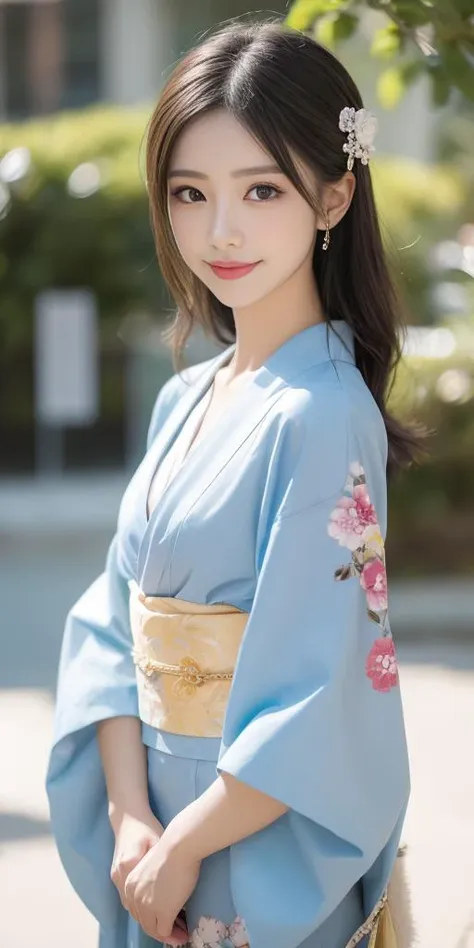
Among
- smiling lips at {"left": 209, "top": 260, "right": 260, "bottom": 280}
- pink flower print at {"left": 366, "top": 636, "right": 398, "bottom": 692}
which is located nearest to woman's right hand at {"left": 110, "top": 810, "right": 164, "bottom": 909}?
pink flower print at {"left": 366, "top": 636, "right": 398, "bottom": 692}

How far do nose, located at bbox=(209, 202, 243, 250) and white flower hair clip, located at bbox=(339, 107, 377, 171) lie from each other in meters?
0.18

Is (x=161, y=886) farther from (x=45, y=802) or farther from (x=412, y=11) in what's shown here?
(x=45, y=802)

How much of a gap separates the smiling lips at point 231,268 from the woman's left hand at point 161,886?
688 mm

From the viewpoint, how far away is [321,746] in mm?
1477

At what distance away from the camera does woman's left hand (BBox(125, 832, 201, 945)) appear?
5.01 feet

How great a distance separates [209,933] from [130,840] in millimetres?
151

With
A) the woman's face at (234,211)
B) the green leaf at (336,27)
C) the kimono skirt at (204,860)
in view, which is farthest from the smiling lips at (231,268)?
the green leaf at (336,27)

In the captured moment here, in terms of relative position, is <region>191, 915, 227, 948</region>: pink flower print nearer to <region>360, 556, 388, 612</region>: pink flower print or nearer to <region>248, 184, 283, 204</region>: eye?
<region>360, 556, 388, 612</region>: pink flower print

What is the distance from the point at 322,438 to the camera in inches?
59.6

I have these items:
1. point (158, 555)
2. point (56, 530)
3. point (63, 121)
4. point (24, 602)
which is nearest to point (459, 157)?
point (63, 121)

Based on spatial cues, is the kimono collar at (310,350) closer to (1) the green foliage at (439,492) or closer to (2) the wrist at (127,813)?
(2) the wrist at (127,813)

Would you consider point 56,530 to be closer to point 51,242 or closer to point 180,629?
point 51,242

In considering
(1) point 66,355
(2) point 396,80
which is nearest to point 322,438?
(2) point 396,80

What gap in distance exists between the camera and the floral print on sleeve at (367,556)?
1.51m
